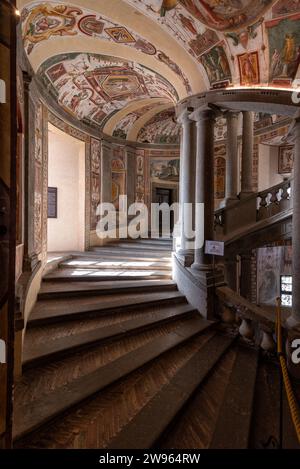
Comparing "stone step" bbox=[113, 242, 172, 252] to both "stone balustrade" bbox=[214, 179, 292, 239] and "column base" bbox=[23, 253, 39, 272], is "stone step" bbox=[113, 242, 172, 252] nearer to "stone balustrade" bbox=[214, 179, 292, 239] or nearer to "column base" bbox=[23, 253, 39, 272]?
"stone balustrade" bbox=[214, 179, 292, 239]

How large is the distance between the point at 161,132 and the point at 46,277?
988 centimetres

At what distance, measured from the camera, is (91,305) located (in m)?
4.54

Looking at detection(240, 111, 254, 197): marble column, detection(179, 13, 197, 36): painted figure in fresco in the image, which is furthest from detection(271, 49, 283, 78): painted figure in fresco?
detection(240, 111, 254, 197): marble column

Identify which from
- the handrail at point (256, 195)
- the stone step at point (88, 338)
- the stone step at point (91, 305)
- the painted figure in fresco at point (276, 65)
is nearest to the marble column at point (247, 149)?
the handrail at point (256, 195)

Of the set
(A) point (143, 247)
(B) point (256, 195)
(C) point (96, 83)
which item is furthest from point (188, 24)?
(A) point (143, 247)

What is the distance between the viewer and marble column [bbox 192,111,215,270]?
5.74m

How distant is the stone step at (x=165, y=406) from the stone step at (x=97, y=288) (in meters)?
1.96

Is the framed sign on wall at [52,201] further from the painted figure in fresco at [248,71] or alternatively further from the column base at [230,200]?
the painted figure in fresco at [248,71]

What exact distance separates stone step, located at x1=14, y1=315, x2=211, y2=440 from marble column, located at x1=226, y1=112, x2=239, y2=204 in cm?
516

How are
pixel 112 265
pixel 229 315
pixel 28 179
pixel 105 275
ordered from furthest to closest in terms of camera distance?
1. pixel 112 265
2. pixel 105 275
3. pixel 229 315
4. pixel 28 179

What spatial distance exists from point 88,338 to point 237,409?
2034mm

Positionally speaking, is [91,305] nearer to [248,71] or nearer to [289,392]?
[289,392]

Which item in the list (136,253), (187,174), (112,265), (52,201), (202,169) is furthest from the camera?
(52,201)
